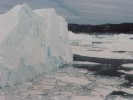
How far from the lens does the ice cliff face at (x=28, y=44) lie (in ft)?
27.3

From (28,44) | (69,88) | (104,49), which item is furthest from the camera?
(104,49)

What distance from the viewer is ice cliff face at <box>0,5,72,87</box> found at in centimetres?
834

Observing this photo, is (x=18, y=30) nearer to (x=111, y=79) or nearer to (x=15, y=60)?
(x=15, y=60)

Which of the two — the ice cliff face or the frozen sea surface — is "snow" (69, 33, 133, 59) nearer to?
the ice cliff face

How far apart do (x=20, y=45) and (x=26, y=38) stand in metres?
0.51

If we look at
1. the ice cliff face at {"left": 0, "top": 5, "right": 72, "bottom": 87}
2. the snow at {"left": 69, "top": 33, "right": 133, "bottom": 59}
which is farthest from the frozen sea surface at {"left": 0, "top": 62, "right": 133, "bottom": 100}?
the snow at {"left": 69, "top": 33, "right": 133, "bottom": 59}

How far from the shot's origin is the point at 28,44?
9.55 metres

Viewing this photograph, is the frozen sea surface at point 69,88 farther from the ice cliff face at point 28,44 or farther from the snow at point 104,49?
the snow at point 104,49

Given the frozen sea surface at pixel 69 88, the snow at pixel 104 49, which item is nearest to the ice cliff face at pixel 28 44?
the frozen sea surface at pixel 69 88

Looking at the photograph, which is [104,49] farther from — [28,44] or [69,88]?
[69,88]

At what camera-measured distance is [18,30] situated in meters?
9.30

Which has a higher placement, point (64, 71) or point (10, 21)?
point (10, 21)

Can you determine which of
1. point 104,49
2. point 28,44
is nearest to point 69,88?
point 28,44

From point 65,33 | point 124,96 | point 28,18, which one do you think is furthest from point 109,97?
point 65,33
